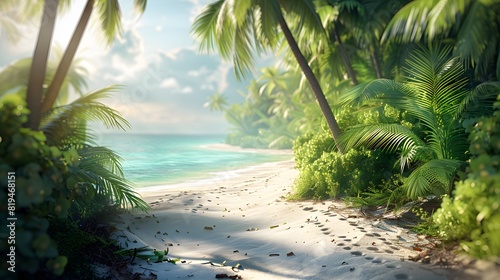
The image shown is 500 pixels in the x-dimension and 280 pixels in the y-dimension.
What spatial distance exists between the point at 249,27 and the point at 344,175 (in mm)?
4026

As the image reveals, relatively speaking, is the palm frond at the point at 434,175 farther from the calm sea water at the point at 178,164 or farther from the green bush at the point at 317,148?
the calm sea water at the point at 178,164

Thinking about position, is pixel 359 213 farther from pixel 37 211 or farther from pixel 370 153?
pixel 37 211

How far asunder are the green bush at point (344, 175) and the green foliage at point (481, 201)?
334 cm

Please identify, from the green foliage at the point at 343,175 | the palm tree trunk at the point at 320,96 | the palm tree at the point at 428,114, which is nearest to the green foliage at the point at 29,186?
the palm tree at the point at 428,114

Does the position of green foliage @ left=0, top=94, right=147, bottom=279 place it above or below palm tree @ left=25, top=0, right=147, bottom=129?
below

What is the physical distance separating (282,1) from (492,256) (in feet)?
24.9

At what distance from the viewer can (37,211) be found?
314cm

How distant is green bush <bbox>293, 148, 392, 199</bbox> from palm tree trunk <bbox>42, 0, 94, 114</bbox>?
5.42 m

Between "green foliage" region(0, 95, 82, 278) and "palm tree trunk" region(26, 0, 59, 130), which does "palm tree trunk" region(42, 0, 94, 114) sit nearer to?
"palm tree trunk" region(26, 0, 59, 130)

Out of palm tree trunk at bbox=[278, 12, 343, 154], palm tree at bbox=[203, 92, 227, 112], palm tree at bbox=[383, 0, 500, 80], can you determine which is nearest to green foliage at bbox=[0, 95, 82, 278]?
palm tree at bbox=[383, 0, 500, 80]

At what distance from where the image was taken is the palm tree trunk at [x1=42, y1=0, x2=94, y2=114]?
612cm

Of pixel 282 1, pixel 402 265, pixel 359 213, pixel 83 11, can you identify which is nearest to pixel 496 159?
pixel 402 265

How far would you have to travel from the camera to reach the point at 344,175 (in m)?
8.54

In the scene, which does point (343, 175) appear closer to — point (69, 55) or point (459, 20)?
point (459, 20)
